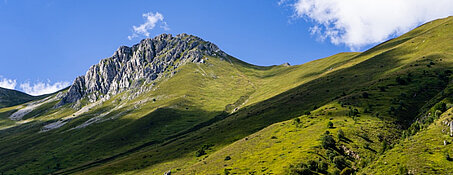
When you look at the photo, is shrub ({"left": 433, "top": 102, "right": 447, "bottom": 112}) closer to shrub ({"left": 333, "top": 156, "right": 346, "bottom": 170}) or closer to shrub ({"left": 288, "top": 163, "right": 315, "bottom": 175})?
shrub ({"left": 333, "top": 156, "right": 346, "bottom": 170})

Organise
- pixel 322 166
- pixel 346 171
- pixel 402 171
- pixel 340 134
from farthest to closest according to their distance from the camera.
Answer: pixel 340 134 < pixel 322 166 < pixel 346 171 < pixel 402 171

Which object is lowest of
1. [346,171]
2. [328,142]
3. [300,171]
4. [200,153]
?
[346,171]

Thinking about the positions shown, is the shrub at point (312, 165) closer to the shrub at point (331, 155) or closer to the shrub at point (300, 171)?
the shrub at point (300, 171)

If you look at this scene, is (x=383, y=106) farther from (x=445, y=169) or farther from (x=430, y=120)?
(x=445, y=169)

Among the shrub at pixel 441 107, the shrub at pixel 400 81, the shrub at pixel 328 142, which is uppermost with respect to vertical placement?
the shrub at pixel 400 81

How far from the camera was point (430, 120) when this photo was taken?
70438mm

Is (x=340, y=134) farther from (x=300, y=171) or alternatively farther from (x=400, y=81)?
(x=400, y=81)

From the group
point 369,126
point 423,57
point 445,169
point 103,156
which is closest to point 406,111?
point 369,126

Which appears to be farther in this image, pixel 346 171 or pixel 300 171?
pixel 300 171

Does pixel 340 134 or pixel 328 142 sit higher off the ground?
pixel 340 134

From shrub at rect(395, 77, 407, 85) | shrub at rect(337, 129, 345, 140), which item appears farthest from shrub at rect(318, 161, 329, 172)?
shrub at rect(395, 77, 407, 85)

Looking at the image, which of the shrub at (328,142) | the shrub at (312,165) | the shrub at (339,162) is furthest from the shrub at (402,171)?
the shrub at (328,142)

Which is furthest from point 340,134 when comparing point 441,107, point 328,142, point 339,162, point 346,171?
point 441,107

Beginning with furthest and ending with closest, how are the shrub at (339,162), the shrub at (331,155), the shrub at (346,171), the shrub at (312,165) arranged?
the shrub at (331,155), the shrub at (339,162), the shrub at (312,165), the shrub at (346,171)
